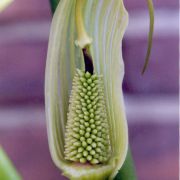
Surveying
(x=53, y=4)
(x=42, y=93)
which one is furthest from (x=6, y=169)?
(x=53, y=4)

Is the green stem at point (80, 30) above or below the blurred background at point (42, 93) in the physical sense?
above

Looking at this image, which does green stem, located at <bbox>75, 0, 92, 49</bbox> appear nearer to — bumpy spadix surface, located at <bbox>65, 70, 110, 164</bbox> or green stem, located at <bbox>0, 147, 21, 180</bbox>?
bumpy spadix surface, located at <bbox>65, 70, 110, 164</bbox>

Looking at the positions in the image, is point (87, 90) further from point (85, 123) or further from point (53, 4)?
point (53, 4)

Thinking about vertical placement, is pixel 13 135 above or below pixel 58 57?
below

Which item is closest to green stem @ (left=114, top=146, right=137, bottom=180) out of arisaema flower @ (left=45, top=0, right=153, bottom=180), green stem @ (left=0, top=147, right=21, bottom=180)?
arisaema flower @ (left=45, top=0, right=153, bottom=180)

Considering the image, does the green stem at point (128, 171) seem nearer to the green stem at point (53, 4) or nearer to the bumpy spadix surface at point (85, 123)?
the bumpy spadix surface at point (85, 123)

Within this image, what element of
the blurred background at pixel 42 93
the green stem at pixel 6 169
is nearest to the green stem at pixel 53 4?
the blurred background at pixel 42 93

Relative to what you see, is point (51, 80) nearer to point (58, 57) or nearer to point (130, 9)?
point (58, 57)

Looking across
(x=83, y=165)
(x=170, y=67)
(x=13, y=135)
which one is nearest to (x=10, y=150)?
(x=13, y=135)
